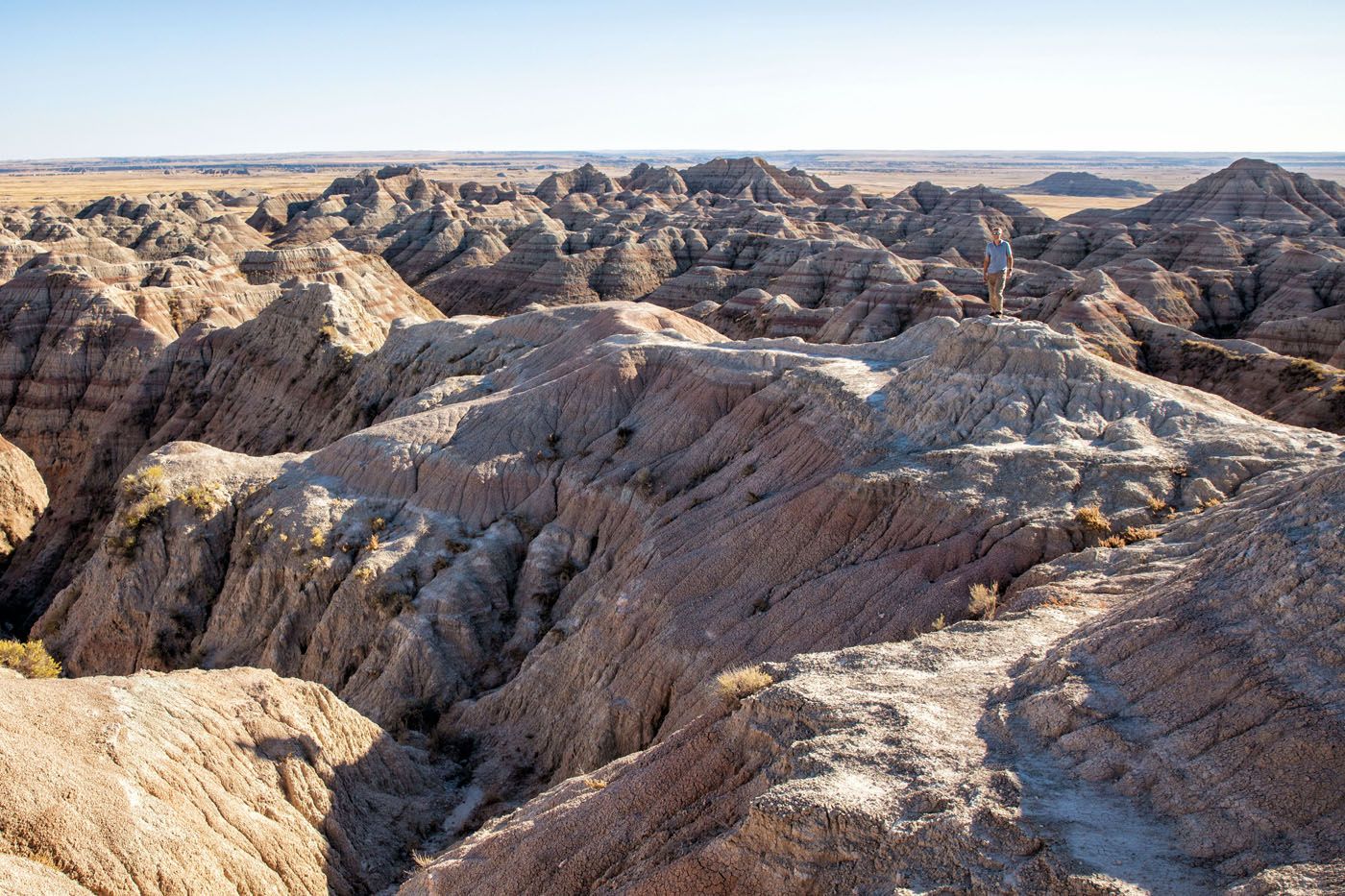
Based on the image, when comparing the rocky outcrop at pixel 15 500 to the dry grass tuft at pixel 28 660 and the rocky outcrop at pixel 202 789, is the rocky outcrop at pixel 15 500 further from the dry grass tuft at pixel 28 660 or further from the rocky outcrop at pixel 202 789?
the rocky outcrop at pixel 202 789

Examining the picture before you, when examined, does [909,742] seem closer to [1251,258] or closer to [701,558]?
[701,558]

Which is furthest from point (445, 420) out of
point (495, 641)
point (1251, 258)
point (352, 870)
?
point (1251, 258)

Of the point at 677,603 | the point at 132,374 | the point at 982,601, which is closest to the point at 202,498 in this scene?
the point at 677,603

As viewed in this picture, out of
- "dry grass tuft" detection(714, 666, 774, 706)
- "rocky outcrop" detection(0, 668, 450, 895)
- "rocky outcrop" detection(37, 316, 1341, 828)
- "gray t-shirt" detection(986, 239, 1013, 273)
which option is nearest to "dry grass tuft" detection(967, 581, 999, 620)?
"rocky outcrop" detection(37, 316, 1341, 828)

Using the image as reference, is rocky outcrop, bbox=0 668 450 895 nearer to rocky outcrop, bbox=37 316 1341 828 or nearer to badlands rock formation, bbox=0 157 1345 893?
badlands rock formation, bbox=0 157 1345 893

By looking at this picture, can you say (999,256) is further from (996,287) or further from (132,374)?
(132,374)

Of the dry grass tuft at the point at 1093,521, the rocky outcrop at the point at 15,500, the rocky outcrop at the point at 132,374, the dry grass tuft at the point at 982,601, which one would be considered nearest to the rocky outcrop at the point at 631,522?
the dry grass tuft at the point at 1093,521
